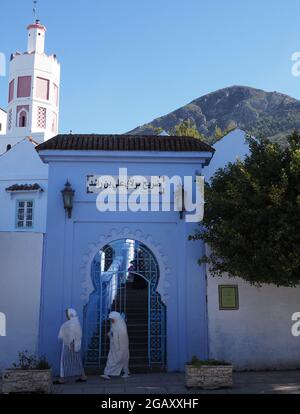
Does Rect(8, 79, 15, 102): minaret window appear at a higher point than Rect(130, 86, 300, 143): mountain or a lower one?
lower

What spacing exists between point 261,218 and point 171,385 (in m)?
3.43

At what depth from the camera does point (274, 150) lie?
9.80m

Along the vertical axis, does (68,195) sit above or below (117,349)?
above

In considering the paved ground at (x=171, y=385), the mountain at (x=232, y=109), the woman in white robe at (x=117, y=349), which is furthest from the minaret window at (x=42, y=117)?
the mountain at (x=232, y=109)

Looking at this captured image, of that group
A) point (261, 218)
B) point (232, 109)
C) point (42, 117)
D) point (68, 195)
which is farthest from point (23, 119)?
point (232, 109)

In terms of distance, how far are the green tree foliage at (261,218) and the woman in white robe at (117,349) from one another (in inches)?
94.2

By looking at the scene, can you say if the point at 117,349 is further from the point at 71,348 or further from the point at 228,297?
the point at 228,297

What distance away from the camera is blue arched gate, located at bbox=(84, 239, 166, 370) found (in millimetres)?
10523

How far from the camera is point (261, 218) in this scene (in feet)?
30.2

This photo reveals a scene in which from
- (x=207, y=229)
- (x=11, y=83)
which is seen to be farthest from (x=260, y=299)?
(x=11, y=83)

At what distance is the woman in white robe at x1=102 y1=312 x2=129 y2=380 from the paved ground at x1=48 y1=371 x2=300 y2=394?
260mm

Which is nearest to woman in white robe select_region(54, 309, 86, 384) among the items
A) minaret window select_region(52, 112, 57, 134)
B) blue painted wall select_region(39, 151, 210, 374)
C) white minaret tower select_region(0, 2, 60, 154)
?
blue painted wall select_region(39, 151, 210, 374)

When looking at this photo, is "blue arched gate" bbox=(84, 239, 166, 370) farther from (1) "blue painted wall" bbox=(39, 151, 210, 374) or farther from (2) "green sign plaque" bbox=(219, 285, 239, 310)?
(2) "green sign plaque" bbox=(219, 285, 239, 310)

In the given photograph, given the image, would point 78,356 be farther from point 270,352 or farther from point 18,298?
point 270,352
